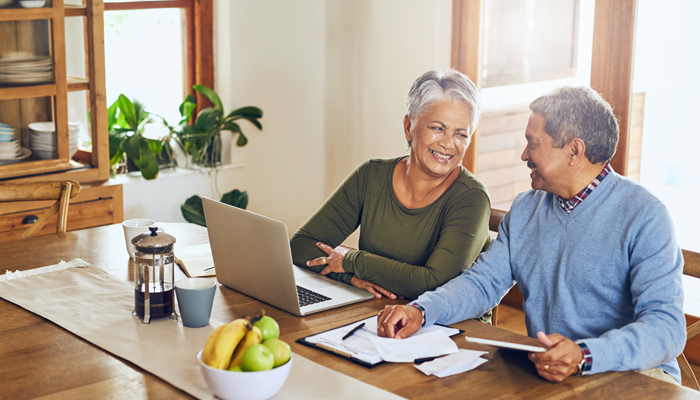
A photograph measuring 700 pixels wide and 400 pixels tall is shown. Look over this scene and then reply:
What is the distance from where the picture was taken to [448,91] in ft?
6.31

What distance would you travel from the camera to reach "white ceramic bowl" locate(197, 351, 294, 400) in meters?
1.05

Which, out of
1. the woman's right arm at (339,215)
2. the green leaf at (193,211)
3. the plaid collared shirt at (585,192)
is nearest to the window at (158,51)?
the green leaf at (193,211)

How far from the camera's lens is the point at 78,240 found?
7.03 feet

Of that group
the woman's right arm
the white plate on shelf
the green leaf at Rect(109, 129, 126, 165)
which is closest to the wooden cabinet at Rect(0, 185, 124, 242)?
the white plate on shelf

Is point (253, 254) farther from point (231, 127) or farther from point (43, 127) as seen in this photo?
point (231, 127)

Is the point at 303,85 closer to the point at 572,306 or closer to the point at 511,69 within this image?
the point at 511,69

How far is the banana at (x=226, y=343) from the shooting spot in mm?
1062

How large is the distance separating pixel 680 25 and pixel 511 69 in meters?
0.89

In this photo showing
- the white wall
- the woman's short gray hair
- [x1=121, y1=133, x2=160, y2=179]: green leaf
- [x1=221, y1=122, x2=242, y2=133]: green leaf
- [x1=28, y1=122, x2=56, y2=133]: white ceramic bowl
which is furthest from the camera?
[x1=221, y1=122, x2=242, y2=133]: green leaf

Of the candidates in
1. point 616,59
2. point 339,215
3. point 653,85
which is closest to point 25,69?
point 339,215

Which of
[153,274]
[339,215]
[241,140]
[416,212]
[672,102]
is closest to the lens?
[153,274]

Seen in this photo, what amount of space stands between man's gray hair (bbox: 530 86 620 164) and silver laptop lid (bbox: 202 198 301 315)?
67 cm

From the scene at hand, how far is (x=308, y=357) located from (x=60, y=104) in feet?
7.28

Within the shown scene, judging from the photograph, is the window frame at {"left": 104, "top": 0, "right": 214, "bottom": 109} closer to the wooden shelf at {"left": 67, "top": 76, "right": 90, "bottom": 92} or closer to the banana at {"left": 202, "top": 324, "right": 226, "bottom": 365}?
the wooden shelf at {"left": 67, "top": 76, "right": 90, "bottom": 92}
